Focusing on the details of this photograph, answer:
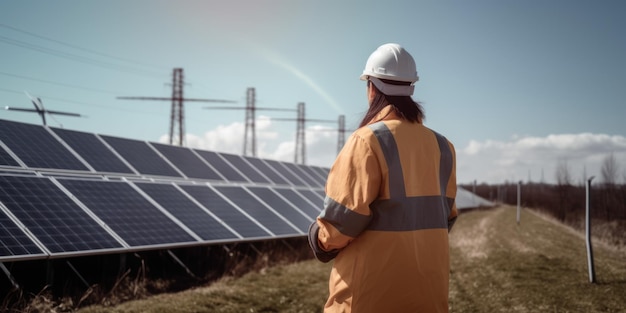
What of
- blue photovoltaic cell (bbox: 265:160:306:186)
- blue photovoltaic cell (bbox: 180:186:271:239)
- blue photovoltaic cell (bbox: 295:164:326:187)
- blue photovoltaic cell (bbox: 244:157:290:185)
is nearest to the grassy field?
blue photovoltaic cell (bbox: 180:186:271:239)

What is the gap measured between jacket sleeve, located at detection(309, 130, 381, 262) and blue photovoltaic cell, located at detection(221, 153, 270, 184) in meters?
13.1

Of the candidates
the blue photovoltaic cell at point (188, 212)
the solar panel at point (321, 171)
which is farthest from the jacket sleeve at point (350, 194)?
the solar panel at point (321, 171)

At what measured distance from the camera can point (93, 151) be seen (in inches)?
459

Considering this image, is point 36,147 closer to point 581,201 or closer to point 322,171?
point 322,171

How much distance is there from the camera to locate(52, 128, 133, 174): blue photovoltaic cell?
36.5 feet

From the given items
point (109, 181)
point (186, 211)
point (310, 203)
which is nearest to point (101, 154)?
point (109, 181)

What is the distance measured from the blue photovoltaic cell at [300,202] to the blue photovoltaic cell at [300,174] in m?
3.20

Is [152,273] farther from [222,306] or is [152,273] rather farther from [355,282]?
[355,282]

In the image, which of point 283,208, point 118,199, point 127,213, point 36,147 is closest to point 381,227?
point 127,213

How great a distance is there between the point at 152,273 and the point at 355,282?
302 inches

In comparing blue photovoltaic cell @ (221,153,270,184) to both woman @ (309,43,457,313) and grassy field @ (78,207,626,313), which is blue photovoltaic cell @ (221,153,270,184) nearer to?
grassy field @ (78,207,626,313)

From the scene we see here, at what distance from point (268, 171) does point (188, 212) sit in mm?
7646

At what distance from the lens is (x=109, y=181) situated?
10.4 m

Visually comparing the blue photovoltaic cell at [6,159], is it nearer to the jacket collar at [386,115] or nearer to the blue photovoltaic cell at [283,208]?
the blue photovoltaic cell at [283,208]
